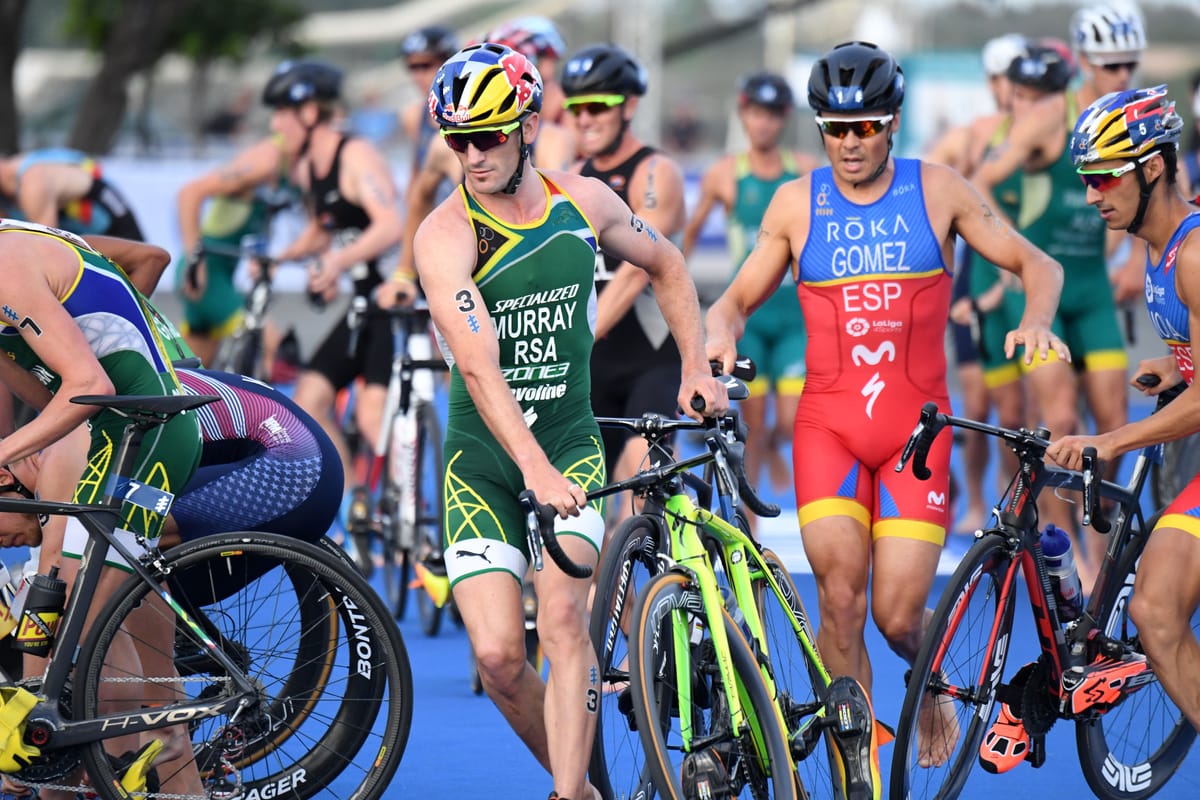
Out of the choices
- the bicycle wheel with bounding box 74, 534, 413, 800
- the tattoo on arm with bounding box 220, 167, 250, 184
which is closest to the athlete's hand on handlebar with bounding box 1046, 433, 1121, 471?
the bicycle wheel with bounding box 74, 534, 413, 800

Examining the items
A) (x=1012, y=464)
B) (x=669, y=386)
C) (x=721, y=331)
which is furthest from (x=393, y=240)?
(x=721, y=331)

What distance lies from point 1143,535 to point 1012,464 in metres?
4.16

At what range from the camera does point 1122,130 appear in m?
5.58

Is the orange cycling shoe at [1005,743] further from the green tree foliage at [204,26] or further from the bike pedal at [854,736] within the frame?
the green tree foliage at [204,26]

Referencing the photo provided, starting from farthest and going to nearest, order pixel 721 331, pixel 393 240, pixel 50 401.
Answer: pixel 393 240
pixel 721 331
pixel 50 401

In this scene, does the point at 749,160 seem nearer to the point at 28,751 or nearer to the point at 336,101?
the point at 336,101

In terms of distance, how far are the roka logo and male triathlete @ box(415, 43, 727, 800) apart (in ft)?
2.24

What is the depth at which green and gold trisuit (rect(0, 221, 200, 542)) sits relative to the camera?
5.15m

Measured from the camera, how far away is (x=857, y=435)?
5836 millimetres

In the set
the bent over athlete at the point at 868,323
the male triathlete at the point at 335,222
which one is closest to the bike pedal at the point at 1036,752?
the bent over athlete at the point at 868,323

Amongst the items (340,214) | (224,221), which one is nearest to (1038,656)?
(340,214)

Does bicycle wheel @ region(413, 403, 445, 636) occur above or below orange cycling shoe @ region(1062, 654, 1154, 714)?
above

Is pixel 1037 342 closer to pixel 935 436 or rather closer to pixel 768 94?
pixel 935 436

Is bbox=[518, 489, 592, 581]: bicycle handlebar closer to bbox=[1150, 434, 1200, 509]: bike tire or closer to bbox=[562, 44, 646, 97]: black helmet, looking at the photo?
bbox=[1150, 434, 1200, 509]: bike tire
